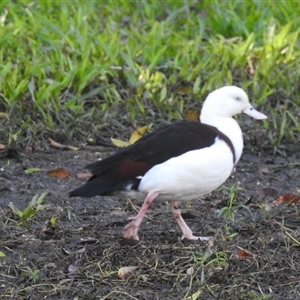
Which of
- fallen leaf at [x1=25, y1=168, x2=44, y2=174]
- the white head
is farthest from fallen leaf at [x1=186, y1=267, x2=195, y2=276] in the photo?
→ fallen leaf at [x1=25, y1=168, x2=44, y2=174]

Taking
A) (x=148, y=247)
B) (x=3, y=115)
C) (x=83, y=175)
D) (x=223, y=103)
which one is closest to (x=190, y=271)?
(x=148, y=247)

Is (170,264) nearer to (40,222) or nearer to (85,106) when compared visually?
(40,222)

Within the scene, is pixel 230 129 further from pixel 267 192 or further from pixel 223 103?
pixel 267 192

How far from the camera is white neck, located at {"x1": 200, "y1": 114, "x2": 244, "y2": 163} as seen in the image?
492 centimetres

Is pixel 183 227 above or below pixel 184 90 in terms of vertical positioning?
above

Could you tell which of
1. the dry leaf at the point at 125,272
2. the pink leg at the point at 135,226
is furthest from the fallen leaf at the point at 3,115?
the dry leaf at the point at 125,272

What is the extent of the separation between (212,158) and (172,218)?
2.43 feet

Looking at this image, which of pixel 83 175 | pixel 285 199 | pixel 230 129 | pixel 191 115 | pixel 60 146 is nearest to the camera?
pixel 230 129

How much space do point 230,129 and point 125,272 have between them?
117 centimetres

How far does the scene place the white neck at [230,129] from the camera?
4.92 m

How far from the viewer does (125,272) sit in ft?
13.7

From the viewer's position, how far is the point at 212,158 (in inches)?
182

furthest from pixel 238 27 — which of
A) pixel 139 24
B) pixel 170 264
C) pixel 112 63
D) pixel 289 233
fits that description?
pixel 170 264

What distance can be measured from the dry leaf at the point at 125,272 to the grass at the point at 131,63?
2.10 m
